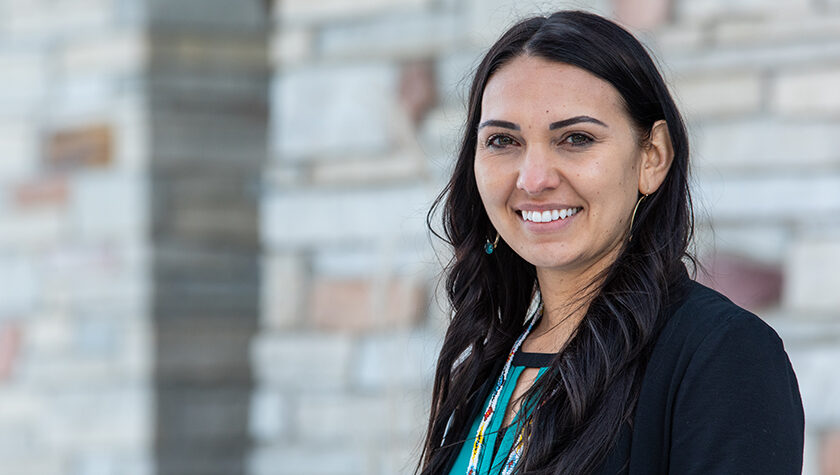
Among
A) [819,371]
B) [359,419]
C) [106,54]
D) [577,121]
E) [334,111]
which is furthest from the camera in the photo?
[106,54]

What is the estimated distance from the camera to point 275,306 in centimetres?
394

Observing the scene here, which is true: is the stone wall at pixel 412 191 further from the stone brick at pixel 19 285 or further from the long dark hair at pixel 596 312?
the long dark hair at pixel 596 312

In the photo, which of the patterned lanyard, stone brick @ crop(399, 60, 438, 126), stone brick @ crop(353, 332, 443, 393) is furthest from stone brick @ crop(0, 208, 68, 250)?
the patterned lanyard

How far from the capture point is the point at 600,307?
5.08 ft

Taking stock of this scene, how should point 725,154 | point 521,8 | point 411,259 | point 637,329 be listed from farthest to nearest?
1. point 411,259
2. point 521,8
3. point 725,154
4. point 637,329

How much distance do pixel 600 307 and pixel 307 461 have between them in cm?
241

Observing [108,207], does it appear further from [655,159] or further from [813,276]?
[655,159]

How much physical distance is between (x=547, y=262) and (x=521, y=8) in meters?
1.89

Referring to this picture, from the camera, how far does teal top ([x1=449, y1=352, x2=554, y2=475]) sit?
5.19 feet

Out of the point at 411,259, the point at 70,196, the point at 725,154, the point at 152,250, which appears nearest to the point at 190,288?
the point at 152,250

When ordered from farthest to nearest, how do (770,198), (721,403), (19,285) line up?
(19,285) → (770,198) → (721,403)

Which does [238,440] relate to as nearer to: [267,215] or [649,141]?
[267,215]

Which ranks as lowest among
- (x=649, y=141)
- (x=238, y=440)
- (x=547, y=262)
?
(x=238, y=440)

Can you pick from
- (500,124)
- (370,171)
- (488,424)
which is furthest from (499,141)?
Result: (370,171)
